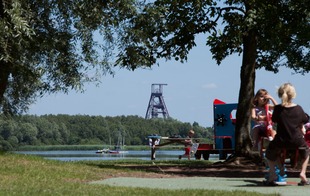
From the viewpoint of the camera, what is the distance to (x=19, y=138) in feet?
241

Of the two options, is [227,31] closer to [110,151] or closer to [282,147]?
[282,147]

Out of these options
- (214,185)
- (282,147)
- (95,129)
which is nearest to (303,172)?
(282,147)

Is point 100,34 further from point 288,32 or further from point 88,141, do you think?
point 88,141

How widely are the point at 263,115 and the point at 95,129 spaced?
3970 inches

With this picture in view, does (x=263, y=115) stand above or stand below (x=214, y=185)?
above

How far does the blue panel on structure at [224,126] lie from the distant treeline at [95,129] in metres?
46.2

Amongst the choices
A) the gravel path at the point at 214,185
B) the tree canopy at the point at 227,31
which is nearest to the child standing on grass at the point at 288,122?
the gravel path at the point at 214,185

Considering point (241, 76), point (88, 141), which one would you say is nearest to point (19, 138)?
point (88, 141)

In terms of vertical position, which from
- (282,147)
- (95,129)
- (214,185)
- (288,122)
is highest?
(95,129)

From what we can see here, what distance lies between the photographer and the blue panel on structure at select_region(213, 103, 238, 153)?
32.4 metres

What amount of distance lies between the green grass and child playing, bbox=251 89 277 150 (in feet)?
7.14

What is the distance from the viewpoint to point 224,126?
107 ft

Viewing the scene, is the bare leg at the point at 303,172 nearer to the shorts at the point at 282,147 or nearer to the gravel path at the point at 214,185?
the shorts at the point at 282,147

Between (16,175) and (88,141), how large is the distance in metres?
97.1
